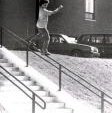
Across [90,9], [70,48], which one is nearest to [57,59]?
[70,48]

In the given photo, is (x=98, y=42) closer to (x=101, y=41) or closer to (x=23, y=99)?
(x=101, y=41)

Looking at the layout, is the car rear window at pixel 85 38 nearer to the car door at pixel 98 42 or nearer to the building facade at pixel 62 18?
the car door at pixel 98 42

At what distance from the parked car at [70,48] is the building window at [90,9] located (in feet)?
37.5

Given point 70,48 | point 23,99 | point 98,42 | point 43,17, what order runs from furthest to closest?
point 98,42
point 70,48
point 43,17
point 23,99

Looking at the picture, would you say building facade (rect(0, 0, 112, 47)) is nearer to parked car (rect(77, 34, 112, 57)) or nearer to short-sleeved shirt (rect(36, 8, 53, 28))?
parked car (rect(77, 34, 112, 57))

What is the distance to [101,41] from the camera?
26.5 meters

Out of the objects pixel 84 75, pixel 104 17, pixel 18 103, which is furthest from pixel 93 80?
pixel 104 17

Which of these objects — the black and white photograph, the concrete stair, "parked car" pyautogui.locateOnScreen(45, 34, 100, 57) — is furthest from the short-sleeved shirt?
"parked car" pyautogui.locateOnScreen(45, 34, 100, 57)

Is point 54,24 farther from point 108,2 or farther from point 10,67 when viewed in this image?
point 10,67

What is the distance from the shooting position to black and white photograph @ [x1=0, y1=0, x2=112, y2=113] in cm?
1308

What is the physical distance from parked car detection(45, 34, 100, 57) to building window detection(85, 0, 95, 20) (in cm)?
1143

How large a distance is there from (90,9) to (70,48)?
42.2ft

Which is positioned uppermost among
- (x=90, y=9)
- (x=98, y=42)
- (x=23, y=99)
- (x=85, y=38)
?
(x=90, y=9)

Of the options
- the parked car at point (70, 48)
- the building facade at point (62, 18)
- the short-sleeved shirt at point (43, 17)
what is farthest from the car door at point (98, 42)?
Answer: the short-sleeved shirt at point (43, 17)
